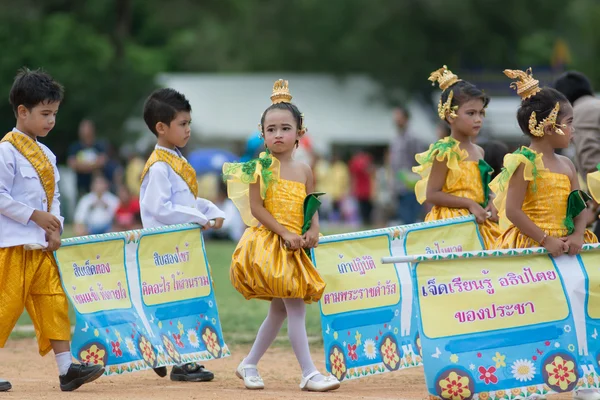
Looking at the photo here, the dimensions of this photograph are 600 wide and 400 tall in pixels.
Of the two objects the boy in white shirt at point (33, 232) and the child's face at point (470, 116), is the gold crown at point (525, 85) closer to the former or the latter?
the child's face at point (470, 116)

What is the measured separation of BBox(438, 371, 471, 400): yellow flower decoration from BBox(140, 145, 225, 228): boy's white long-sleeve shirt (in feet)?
7.20

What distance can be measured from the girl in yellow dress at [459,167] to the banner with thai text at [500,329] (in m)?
1.63

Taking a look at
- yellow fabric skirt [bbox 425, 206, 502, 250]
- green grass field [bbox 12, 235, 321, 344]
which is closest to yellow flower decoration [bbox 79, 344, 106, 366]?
green grass field [bbox 12, 235, 321, 344]

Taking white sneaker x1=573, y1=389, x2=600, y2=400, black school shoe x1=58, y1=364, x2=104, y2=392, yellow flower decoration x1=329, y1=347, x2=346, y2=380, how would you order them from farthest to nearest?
yellow flower decoration x1=329, y1=347, x2=346, y2=380 → black school shoe x1=58, y1=364, x2=104, y2=392 → white sneaker x1=573, y1=389, x2=600, y2=400

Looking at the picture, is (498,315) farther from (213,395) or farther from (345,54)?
(345,54)

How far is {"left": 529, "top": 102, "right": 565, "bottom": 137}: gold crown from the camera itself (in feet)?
19.7

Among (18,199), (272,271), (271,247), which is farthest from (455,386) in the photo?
(18,199)

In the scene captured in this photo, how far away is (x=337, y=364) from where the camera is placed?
21.5ft

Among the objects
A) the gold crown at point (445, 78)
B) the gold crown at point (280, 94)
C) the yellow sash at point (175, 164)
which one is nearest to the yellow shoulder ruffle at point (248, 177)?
the gold crown at point (280, 94)

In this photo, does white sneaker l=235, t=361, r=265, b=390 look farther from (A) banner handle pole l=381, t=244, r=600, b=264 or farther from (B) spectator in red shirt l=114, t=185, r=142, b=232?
(B) spectator in red shirt l=114, t=185, r=142, b=232

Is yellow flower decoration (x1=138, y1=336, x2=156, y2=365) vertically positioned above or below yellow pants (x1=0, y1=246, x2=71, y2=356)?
below

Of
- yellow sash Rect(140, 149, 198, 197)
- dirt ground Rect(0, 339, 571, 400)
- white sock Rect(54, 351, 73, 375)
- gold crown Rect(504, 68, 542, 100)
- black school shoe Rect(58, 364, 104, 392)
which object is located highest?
gold crown Rect(504, 68, 542, 100)

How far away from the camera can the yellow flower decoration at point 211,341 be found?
22.7 feet

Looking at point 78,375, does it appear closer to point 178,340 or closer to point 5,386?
point 5,386
